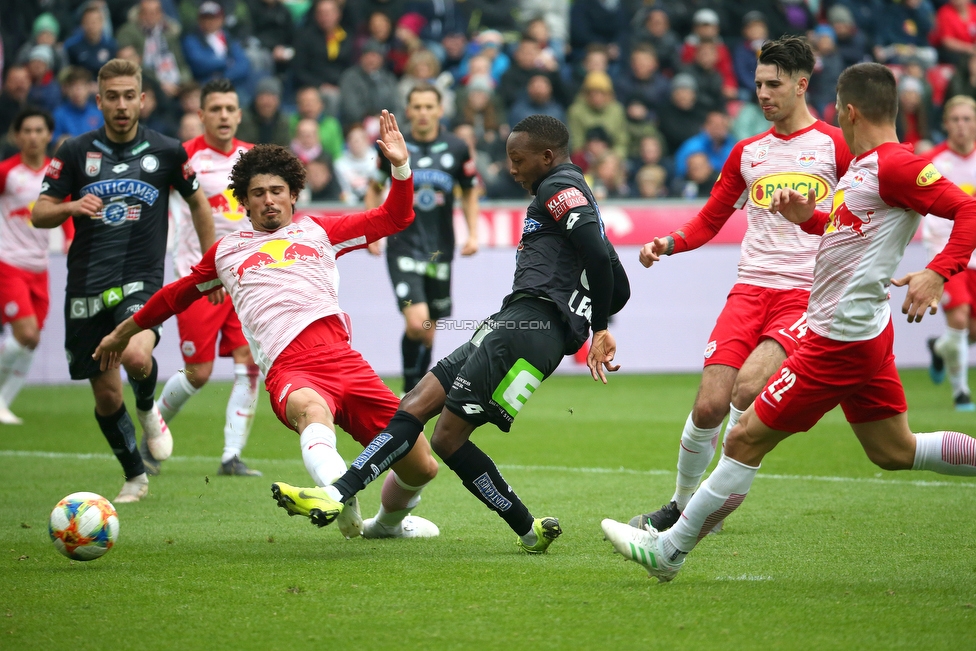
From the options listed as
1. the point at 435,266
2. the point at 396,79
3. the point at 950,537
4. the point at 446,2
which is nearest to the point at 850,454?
the point at 950,537

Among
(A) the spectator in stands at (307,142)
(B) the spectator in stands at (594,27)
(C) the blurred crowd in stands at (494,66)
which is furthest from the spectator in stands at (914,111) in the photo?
(A) the spectator in stands at (307,142)

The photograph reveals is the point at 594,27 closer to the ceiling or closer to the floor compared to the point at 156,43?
closer to the ceiling

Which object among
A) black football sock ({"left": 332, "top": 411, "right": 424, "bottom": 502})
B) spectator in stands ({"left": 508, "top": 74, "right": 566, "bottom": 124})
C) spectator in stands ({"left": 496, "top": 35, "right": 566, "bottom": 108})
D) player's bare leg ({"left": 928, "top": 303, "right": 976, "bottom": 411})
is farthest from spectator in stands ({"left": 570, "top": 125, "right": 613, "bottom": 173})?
black football sock ({"left": 332, "top": 411, "right": 424, "bottom": 502})

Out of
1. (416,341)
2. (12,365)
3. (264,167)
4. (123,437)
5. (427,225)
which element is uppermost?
(264,167)

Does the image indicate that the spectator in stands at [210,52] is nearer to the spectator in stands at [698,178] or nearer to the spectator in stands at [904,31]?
the spectator in stands at [698,178]

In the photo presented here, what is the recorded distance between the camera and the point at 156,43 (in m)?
17.0

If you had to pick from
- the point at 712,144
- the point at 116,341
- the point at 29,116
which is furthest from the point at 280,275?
the point at 712,144

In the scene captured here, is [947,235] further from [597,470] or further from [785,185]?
[785,185]

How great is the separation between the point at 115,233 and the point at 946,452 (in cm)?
514

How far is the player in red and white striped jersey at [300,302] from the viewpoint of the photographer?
588 centimetres

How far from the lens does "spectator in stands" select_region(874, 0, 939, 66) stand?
20.0 m

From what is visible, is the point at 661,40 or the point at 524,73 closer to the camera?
the point at 524,73

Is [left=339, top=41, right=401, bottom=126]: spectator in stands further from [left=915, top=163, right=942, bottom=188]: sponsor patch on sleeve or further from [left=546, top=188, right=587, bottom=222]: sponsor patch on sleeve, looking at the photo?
[left=915, top=163, right=942, bottom=188]: sponsor patch on sleeve

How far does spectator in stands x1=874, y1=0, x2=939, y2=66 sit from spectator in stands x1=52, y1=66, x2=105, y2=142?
12545 mm
